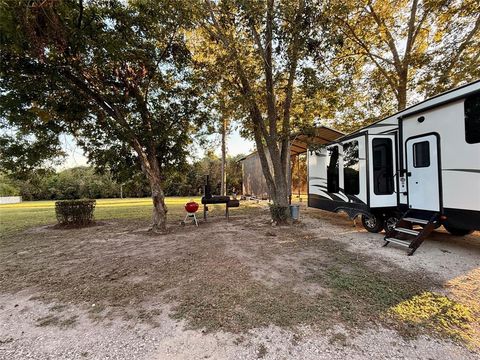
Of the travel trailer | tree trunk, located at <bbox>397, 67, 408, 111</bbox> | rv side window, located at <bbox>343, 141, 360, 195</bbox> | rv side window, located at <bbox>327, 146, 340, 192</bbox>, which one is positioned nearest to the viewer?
the travel trailer

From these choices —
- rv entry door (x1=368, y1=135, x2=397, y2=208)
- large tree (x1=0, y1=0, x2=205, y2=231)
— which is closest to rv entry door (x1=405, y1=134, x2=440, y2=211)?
rv entry door (x1=368, y1=135, x2=397, y2=208)

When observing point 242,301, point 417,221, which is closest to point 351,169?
point 417,221

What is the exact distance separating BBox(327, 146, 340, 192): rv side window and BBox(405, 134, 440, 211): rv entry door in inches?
91.4

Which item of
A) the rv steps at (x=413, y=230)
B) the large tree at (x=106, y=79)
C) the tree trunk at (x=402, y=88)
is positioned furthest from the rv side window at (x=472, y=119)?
the large tree at (x=106, y=79)

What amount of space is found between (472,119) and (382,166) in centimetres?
225

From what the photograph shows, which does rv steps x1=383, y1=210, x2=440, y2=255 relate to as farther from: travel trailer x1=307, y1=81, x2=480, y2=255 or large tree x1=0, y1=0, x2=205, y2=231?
large tree x1=0, y1=0, x2=205, y2=231

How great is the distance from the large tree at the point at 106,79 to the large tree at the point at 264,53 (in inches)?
44.1

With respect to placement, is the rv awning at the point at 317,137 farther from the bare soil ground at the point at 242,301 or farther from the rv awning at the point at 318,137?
the bare soil ground at the point at 242,301

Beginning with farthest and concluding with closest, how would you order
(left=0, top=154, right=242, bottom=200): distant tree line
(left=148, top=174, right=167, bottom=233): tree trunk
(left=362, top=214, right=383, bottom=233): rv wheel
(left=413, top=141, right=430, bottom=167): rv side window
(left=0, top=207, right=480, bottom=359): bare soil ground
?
(left=0, top=154, right=242, bottom=200): distant tree line → (left=148, top=174, right=167, bottom=233): tree trunk → (left=362, top=214, right=383, bottom=233): rv wheel → (left=413, top=141, right=430, bottom=167): rv side window → (left=0, top=207, right=480, bottom=359): bare soil ground

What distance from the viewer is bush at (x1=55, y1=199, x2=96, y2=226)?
847 centimetres

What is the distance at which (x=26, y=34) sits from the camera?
4652 mm

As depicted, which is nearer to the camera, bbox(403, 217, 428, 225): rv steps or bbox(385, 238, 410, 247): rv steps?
bbox(385, 238, 410, 247): rv steps

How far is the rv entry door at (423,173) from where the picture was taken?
4.92m

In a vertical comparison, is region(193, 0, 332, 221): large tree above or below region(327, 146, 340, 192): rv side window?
above
